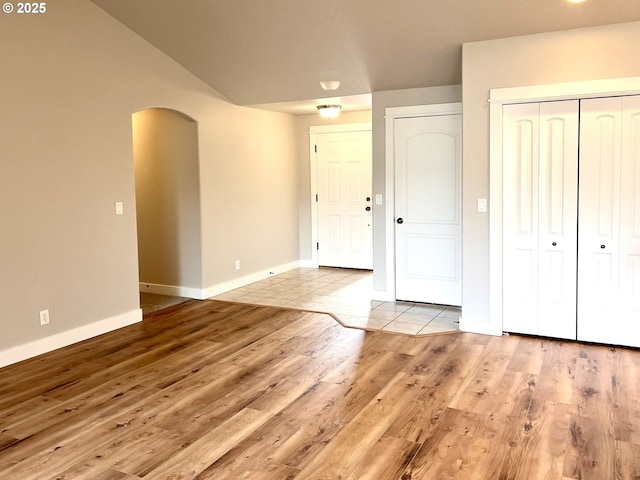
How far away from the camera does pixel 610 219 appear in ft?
13.9

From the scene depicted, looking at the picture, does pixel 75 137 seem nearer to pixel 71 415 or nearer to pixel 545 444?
pixel 71 415

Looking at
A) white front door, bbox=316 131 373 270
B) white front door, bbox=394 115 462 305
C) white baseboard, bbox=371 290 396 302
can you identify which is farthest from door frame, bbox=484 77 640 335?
white front door, bbox=316 131 373 270

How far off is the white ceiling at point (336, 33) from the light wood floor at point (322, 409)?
8.38ft

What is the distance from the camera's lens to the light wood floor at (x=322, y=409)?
261 centimetres

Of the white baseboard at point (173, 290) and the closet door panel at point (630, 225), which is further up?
the closet door panel at point (630, 225)

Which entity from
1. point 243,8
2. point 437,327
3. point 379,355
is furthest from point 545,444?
point 243,8

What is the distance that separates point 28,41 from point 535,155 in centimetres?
416

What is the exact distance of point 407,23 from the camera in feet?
14.6

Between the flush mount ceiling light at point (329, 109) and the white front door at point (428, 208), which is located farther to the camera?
the flush mount ceiling light at point (329, 109)

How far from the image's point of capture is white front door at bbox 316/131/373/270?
7.83 meters

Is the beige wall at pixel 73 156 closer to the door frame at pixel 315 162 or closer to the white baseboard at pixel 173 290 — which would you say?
the white baseboard at pixel 173 290

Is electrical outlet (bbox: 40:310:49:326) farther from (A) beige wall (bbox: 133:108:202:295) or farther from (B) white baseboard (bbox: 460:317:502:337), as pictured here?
(B) white baseboard (bbox: 460:317:502:337)

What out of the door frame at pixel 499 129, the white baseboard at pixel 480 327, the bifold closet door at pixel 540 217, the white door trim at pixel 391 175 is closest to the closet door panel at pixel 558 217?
the bifold closet door at pixel 540 217

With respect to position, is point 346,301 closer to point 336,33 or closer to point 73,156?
point 336,33
